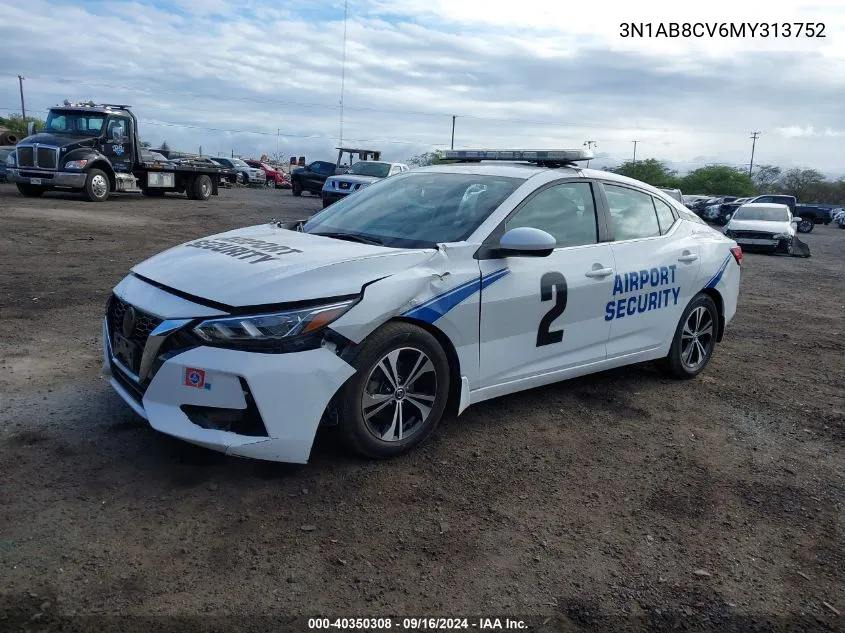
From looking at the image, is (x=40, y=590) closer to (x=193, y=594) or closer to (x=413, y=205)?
(x=193, y=594)

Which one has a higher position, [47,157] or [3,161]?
[47,157]

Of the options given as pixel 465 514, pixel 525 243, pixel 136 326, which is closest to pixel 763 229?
pixel 525 243

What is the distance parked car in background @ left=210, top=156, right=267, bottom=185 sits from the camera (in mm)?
43781

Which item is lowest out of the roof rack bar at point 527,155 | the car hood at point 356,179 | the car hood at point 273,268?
the car hood at point 273,268

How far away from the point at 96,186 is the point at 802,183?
262 ft

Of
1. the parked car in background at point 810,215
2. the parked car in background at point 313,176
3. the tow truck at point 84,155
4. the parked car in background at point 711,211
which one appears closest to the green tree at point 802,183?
the parked car in background at point 810,215

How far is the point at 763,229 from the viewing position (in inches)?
767

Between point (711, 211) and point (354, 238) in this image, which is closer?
point (354, 238)

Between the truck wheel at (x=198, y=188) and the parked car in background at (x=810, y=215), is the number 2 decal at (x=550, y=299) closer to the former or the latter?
the truck wheel at (x=198, y=188)

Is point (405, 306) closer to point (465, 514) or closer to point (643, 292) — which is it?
point (465, 514)

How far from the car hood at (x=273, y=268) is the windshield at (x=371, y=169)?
19598 mm

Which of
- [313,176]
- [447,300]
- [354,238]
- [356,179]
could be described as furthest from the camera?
Result: [313,176]

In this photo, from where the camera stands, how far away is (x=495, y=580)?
2855 mm

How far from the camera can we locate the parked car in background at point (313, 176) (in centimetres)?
3303
